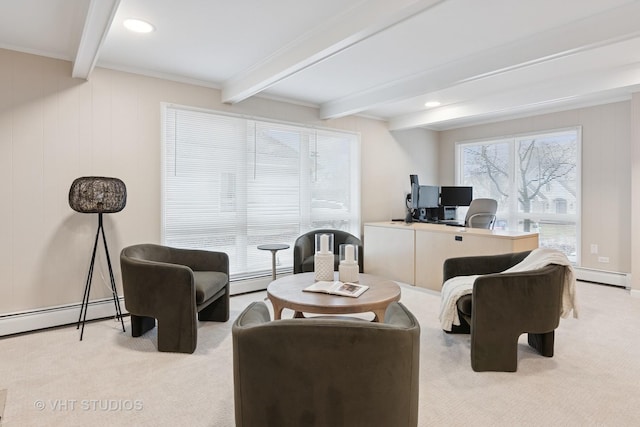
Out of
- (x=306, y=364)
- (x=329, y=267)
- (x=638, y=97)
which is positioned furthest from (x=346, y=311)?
(x=638, y=97)

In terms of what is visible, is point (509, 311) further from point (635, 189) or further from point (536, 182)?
point (536, 182)

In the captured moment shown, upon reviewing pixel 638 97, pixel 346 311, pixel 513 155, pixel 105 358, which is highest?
pixel 638 97

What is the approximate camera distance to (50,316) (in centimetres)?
329

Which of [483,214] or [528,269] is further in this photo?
[483,214]

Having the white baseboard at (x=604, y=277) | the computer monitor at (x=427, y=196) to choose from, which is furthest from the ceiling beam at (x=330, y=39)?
the white baseboard at (x=604, y=277)

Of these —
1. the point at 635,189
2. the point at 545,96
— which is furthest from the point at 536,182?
the point at 545,96

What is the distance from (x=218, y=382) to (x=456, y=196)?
15.6ft

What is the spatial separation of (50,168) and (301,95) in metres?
2.76

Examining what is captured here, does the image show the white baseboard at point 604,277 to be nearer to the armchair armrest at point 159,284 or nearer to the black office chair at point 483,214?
the black office chair at point 483,214

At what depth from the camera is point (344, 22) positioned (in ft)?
8.32

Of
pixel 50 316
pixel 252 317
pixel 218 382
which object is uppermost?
pixel 252 317

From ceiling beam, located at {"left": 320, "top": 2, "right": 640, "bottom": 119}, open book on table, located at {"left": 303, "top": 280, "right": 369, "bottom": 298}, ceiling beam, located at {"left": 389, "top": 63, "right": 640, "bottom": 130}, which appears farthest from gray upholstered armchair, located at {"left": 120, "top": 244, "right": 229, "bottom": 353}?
ceiling beam, located at {"left": 389, "top": 63, "right": 640, "bottom": 130}

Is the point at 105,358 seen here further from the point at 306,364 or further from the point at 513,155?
the point at 513,155

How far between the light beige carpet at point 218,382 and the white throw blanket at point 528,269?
0.98ft
